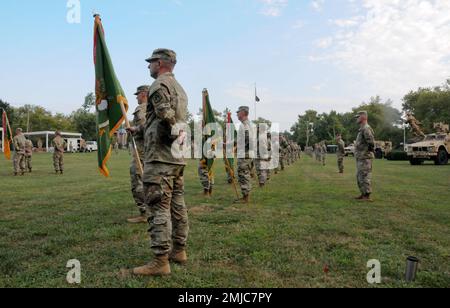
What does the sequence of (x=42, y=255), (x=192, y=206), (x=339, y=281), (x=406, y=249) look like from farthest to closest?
1. (x=192, y=206)
2. (x=406, y=249)
3. (x=42, y=255)
4. (x=339, y=281)

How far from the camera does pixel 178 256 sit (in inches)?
173

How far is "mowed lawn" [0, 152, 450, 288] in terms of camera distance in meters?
3.90

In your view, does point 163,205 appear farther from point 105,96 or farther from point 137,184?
point 137,184

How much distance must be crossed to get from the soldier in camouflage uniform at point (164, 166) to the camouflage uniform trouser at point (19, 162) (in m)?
16.0

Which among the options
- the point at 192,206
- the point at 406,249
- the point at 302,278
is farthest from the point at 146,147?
the point at 192,206

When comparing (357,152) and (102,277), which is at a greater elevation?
(357,152)

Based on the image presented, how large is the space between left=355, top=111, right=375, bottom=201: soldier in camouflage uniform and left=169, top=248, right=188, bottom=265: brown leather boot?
6645mm

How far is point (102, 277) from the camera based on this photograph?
3879mm

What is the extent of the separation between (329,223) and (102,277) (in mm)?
4291

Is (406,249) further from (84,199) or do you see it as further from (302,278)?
(84,199)

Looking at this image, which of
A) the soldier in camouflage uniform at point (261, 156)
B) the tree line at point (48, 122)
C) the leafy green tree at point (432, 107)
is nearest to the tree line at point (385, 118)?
the leafy green tree at point (432, 107)

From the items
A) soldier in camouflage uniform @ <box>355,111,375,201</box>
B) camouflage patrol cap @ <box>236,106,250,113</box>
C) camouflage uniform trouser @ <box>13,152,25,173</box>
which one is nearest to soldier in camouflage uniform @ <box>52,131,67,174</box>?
camouflage uniform trouser @ <box>13,152,25,173</box>

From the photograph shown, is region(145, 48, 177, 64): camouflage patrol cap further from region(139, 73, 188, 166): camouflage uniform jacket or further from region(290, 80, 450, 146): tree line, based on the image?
region(290, 80, 450, 146): tree line

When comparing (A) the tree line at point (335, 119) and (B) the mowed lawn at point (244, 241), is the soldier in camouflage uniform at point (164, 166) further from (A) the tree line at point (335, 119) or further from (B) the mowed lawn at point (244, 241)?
(A) the tree line at point (335, 119)
